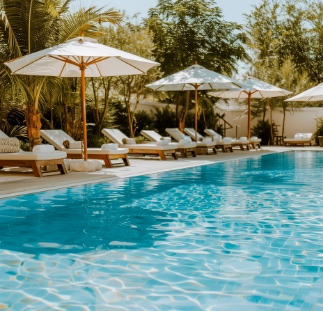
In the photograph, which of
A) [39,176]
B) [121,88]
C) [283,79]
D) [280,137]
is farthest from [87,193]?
[283,79]

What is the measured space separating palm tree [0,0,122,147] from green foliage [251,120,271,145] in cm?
1551

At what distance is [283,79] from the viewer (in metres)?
27.2

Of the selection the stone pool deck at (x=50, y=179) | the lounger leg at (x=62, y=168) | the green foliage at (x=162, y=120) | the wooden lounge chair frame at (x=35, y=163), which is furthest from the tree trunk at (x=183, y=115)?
the wooden lounge chair frame at (x=35, y=163)

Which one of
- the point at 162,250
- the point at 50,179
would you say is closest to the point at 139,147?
the point at 50,179

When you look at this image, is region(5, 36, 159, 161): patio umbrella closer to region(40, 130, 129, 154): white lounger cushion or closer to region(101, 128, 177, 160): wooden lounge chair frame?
region(40, 130, 129, 154): white lounger cushion

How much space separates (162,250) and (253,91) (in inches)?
656

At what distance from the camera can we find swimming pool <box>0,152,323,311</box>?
3.34 meters

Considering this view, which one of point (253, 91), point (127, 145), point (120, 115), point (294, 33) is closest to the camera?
point (127, 145)

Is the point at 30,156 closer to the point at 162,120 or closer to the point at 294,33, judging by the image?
the point at 162,120

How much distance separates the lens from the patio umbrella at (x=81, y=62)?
31.7ft

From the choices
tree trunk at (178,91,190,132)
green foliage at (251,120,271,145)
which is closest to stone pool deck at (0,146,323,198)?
tree trunk at (178,91,190,132)

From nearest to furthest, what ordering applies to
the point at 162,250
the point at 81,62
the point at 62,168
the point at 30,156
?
the point at 162,250 → the point at 30,156 → the point at 62,168 → the point at 81,62

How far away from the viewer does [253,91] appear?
2034cm

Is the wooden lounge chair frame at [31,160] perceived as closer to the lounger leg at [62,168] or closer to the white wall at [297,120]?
the lounger leg at [62,168]
